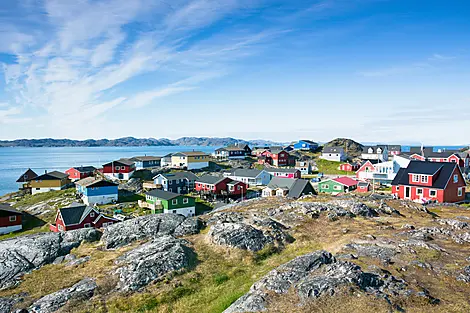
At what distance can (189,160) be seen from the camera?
109250 millimetres

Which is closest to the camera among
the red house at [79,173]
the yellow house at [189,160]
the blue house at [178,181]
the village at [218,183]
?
the village at [218,183]

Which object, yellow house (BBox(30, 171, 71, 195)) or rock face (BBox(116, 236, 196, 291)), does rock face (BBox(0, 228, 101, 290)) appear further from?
yellow house (BBox(30, 171, 71, 195))

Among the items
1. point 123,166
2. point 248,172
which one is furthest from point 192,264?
point 123,166

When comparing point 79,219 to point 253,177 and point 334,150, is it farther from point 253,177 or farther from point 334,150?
point 334,150

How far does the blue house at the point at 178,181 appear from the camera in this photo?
80.3 meters

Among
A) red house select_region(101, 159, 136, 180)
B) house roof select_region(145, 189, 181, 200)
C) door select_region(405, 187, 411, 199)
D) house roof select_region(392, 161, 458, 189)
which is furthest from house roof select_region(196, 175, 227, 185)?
door select_region(405, 187, 411, 199)

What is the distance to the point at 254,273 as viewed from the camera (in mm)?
21703

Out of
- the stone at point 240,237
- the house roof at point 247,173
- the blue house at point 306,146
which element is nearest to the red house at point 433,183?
the stone at point 240,237

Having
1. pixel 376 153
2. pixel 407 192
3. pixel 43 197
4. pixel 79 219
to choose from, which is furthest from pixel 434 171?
pixel 43 197

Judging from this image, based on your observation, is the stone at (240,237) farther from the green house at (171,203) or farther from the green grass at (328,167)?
the green grass at (328,167)

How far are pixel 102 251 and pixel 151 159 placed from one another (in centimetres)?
8994

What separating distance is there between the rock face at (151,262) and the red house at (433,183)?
132 ft

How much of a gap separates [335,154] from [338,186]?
56383 mm

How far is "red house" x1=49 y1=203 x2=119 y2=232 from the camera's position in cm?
4734
